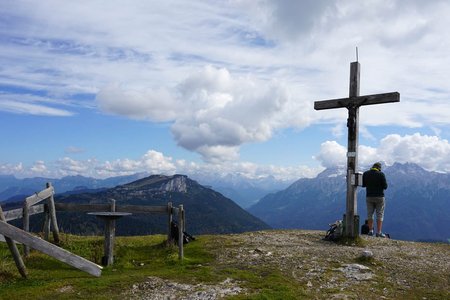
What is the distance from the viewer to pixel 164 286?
12.9m

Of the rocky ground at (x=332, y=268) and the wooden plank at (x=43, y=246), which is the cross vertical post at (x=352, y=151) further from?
the wooden plank at (x=43, y=246)

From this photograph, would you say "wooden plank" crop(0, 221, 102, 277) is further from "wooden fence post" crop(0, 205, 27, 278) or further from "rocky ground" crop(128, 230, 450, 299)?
"rocky ground" crop(128, 230, 450, 299)

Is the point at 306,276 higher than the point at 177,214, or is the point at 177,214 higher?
the point at 177,214

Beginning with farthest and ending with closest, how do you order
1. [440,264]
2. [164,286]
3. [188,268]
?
[440,264] → [188,268] → [164,286]

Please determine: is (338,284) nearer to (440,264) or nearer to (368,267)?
(368,267)

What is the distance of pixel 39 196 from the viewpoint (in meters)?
18.9

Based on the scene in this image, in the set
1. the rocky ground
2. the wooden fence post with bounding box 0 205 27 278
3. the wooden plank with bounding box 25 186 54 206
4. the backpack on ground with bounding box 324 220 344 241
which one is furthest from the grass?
the backpack on ground with bounding box 324 220 344 241

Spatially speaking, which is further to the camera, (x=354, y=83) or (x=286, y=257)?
(x=354, y=83)

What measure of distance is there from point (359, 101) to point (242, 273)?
12.0 m

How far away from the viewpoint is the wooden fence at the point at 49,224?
12.7 meters

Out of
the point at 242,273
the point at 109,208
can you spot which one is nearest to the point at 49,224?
the point at 109,208

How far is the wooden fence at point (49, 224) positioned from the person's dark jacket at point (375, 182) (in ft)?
38.4

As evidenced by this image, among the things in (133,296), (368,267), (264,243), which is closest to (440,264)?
(368,267)

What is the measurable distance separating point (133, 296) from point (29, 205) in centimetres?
843
